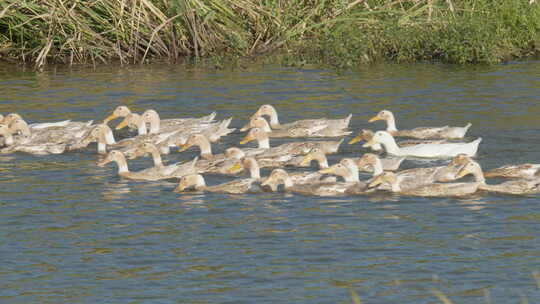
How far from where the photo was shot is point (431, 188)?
16.6 m

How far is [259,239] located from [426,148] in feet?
19.9

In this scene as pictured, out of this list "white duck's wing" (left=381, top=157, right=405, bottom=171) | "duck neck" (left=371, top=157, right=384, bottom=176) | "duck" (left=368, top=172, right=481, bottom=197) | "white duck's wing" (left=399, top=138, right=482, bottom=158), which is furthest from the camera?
"white duck's wing" (left=399, top=138, right=482, bottom=158)

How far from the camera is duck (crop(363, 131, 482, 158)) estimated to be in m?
19.3

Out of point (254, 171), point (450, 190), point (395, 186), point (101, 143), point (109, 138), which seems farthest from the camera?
point (109, 138)

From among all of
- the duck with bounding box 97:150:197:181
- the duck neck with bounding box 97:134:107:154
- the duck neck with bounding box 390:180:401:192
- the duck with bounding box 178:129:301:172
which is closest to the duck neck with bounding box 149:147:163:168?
the duck with bounding box 97:150:197:181

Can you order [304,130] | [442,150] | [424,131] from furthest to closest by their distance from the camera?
[304,130] → [424,131] → [442,150]

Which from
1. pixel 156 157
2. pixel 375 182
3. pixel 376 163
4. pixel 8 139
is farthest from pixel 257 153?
pixel 8 139

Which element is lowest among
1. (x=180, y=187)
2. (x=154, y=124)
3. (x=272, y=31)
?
(x=180, y=187)

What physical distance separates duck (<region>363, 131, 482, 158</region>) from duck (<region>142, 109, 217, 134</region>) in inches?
134

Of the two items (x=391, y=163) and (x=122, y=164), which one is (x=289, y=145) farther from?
(x=122, y=164)

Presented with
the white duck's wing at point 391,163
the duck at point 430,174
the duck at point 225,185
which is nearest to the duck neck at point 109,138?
the duck at point 225,185

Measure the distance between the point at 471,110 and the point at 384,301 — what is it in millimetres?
12607

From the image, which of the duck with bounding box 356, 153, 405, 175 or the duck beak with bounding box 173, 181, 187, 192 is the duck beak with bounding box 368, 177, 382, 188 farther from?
the duck beak with bounding box 173, 181, 187, 192

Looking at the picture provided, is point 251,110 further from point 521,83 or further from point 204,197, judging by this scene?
point 204,197
